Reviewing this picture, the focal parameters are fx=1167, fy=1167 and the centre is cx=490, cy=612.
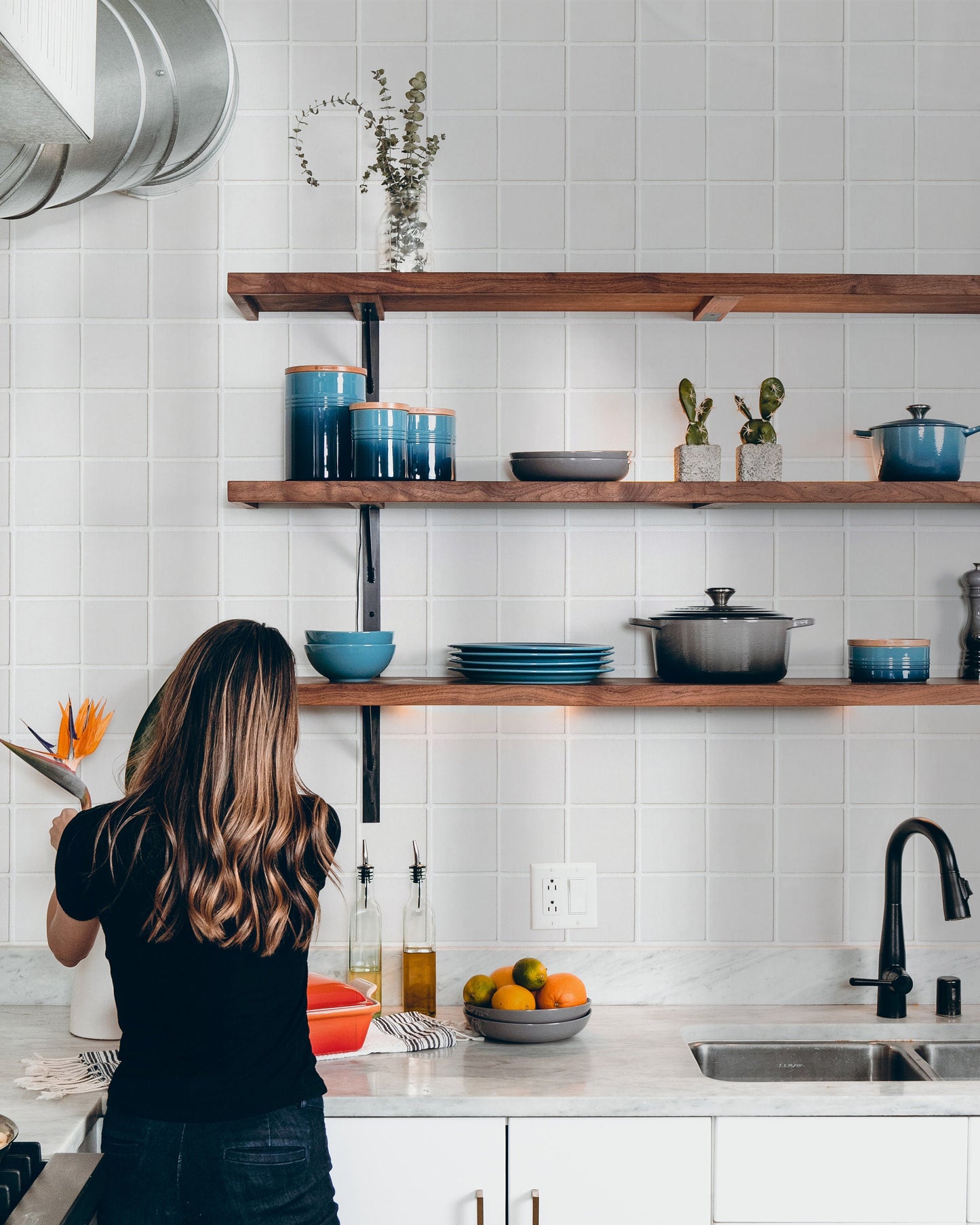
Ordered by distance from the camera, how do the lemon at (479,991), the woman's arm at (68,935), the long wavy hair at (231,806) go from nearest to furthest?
the long wavy hair at (231,806) → the woman's arm at (68,935) → the lemon at (479,991)

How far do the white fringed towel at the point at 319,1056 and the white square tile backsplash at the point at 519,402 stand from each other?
25 cm

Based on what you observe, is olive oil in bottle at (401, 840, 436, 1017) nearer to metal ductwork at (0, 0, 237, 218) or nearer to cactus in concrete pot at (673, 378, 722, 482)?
cactus in concrete pot at (673, 378, 722, 482)

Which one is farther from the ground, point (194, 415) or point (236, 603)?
point (194, 415)

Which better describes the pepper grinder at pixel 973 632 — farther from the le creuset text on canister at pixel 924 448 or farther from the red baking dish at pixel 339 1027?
the red baking dish at pixel 339 1027

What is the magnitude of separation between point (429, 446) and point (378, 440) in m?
0.09

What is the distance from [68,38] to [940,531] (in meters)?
1.71

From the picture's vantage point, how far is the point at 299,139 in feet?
7.11

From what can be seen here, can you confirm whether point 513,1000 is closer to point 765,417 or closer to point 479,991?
point 479,991

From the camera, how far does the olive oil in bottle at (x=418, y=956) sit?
204cm

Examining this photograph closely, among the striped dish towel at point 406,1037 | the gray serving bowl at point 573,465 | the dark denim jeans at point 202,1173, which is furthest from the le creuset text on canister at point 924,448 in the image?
the dark denim jeans at point 202,1173

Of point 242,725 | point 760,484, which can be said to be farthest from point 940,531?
point 242,725

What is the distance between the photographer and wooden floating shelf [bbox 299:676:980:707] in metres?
1.91

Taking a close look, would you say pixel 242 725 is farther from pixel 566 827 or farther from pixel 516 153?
pixel 516 153

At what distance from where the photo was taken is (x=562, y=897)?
2152 mm
